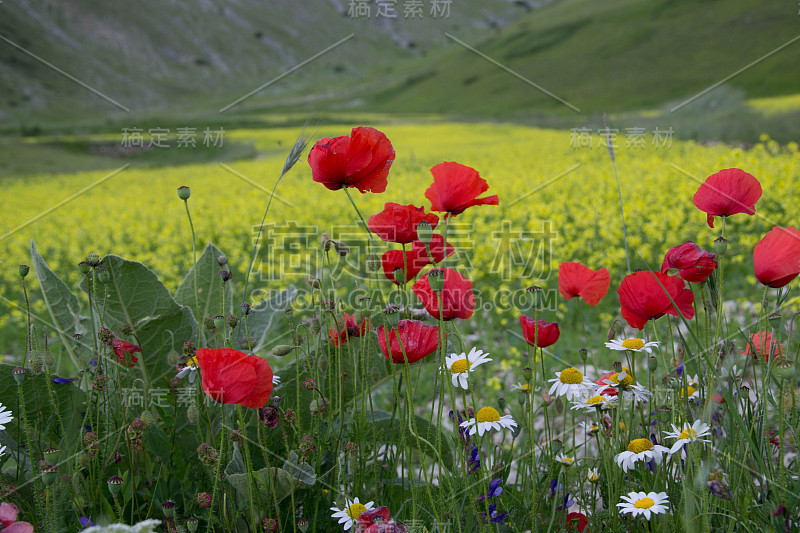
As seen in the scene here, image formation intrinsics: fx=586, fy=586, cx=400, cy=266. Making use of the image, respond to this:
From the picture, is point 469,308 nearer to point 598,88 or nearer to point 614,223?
point 614,223

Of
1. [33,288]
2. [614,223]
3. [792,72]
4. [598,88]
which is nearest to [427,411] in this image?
[614,223]

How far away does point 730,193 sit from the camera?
120cm

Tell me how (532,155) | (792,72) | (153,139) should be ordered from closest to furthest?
(153,139), (532,155), (792,72)

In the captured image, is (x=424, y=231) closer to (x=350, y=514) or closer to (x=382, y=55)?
(x=350, y=514)

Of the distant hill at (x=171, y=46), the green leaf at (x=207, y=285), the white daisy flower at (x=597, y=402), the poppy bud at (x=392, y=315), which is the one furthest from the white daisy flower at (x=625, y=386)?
the distant hill at (x=171, y=46)

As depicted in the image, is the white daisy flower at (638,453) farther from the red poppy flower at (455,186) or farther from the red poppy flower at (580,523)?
the red poppy flower at (455,186)

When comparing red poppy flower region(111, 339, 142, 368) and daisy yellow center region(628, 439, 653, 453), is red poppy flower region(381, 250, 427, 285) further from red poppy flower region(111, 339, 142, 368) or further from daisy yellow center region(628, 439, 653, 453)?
red poppy flower region(111, 339, 142, 368)

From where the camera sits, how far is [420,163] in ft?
37.8

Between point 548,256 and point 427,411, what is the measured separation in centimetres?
262

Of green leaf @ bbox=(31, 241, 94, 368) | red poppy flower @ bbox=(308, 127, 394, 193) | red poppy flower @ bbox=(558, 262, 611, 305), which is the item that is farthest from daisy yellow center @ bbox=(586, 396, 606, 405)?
green leaf @ bbox=(31, 241, 94, 368)

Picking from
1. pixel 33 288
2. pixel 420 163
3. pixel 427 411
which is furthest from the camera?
pixel 420 163

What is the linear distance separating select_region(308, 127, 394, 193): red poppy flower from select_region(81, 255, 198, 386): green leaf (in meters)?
0.84

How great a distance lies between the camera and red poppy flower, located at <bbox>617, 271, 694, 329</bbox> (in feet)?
3.78

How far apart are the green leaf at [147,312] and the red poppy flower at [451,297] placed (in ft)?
3.05
